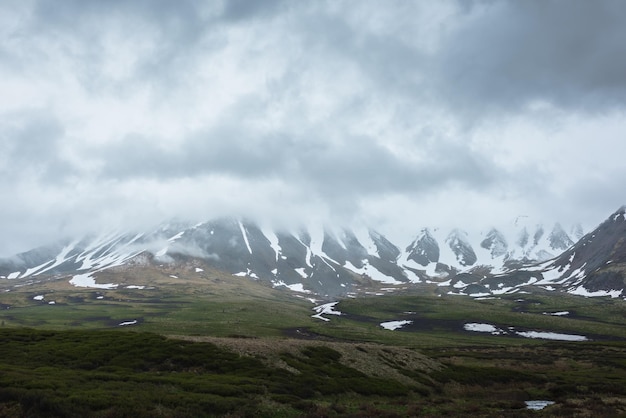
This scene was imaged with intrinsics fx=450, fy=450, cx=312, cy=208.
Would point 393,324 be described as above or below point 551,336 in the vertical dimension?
above

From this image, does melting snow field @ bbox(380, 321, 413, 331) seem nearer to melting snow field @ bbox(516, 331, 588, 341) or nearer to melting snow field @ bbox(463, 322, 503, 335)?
melting snow field @ bbox(463, 322, 503, 335)

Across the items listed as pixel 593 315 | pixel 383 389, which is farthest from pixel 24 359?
pixel 593 315

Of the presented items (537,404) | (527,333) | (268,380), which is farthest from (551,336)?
(268,380)

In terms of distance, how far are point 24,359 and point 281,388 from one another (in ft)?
88.1

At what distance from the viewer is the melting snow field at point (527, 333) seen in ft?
485

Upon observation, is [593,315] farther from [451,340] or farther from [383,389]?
[383,389]

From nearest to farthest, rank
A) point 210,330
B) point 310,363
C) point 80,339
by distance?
1. point 310,363
2. point 80,339
3. point 210,330

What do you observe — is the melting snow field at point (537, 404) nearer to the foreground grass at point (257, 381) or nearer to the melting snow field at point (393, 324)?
the foreground grass at point (257, 381)

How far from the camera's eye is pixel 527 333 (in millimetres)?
158125

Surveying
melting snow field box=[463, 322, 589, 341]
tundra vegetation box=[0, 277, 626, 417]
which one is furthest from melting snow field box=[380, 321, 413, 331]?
tundra vegetation box=[0, 277, 626, 417]

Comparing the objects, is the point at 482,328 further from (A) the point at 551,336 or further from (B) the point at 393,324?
(B) the point at 393,324

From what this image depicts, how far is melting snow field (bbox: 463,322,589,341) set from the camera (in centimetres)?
14788

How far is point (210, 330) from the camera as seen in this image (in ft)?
435

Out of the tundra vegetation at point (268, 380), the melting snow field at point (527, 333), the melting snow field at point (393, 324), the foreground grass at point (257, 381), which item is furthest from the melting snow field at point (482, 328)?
the foreground grass at point (257, 381)
